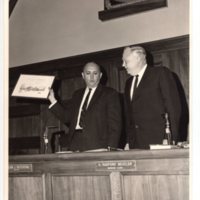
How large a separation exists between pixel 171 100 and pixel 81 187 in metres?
0.99

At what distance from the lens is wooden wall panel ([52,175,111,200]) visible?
2906 millimetres

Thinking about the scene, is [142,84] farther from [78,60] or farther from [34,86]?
[78,60]

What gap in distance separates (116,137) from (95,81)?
2.04ft

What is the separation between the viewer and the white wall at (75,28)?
421cm

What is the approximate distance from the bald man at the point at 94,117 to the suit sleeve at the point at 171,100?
1.63 ft

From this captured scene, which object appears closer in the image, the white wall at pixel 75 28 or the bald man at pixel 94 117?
the bald man at pixel 94 117

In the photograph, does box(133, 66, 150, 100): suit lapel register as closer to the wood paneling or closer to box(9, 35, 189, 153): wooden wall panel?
box(9, 35, 189, 153): wooden wall panel

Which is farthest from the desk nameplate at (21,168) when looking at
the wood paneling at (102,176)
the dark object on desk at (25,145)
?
the dark object on desk at (25,145)

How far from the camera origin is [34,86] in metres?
3.82

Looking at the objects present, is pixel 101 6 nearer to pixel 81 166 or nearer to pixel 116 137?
pixel 116 137

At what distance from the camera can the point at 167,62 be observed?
13.8ft

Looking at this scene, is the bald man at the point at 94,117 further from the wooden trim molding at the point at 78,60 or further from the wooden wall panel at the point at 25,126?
the wooden wall panel at the point at 25,126

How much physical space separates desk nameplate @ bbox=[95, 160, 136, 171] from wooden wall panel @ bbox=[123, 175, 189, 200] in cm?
6
